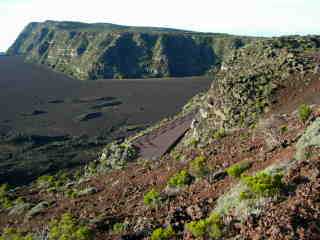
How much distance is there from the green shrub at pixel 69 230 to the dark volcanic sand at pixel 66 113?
41719 millimetres

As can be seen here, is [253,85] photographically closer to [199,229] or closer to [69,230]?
[69,230]

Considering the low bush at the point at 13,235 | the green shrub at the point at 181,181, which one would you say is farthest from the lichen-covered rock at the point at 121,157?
the green shrub at the point at 181,181

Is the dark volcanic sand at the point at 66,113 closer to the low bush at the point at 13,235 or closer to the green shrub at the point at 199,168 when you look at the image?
the low bush at the point at 13,235

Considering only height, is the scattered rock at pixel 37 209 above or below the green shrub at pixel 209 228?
below

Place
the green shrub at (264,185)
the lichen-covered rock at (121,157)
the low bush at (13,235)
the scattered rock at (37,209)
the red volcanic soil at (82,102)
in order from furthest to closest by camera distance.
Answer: the red volcanic soil at (82,102), the lichen-covered rock at (121,157), the scattered rock at (37,209), the low bush at (13,235), the green shrub at (264,185)

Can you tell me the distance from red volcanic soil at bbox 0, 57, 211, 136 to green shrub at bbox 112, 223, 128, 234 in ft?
230

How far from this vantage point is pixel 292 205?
1278 cm

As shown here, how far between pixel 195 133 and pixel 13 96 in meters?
87.5

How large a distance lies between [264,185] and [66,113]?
9164 centimetres

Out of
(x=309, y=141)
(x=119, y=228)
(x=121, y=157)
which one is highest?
(x=309, y=141)

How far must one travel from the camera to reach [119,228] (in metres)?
17.4

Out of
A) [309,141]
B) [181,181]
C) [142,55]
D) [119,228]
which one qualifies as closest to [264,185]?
[309,141]

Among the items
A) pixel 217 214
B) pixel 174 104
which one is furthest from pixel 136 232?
pixel 174 104

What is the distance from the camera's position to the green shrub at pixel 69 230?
57.0 feet
